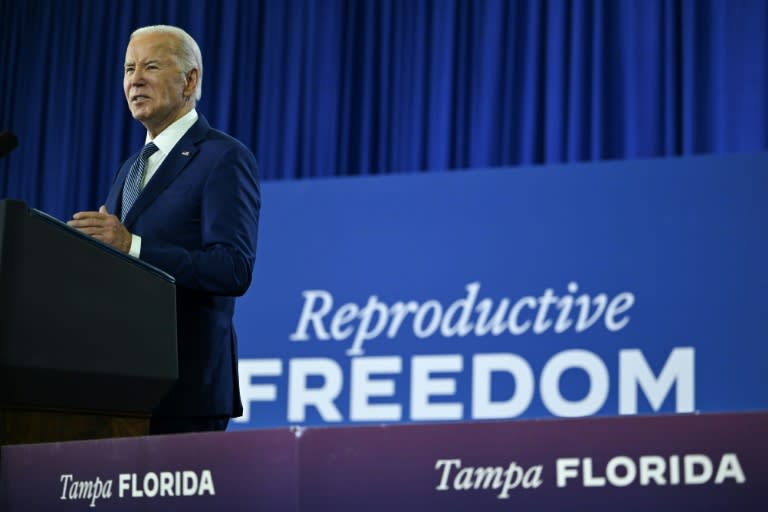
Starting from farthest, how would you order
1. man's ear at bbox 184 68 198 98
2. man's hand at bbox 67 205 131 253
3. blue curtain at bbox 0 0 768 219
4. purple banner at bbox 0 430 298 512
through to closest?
1. blue curtain at bbox 0 0 768 219
2. man's ear at bbox 184 68 198 98
3. man's hand at bbox 67 205 131 253
4. purple banner at bbox 0 430 298 512

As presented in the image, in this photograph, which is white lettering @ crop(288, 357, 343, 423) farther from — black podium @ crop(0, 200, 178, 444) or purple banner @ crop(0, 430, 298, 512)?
purple banner @ crop(0, 430, 298, 512)

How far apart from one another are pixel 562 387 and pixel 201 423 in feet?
7.93

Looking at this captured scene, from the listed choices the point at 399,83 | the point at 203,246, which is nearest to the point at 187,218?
the point at 203,246

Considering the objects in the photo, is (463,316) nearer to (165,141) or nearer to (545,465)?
(165,141)

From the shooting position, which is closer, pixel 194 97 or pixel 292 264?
pixel 194 97

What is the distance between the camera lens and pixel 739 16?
4.55 metres

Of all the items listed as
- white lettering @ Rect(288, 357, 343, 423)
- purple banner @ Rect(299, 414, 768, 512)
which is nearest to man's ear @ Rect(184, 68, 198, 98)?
purple banner @ Rect(299, 414, 768, 512)

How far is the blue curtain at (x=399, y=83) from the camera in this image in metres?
4.59

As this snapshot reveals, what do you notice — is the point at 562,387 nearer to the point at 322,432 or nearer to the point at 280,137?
the point at 280,137

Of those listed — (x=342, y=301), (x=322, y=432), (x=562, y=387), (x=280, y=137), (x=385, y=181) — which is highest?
(x=280, y=137)

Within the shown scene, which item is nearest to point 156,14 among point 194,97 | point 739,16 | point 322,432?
point 739,16

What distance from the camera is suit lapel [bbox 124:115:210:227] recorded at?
1637 mm

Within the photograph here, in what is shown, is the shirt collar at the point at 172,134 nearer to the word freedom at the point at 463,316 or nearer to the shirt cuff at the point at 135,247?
the shirt cuff at the point at 135,247

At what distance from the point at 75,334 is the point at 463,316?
2704 millimetres
